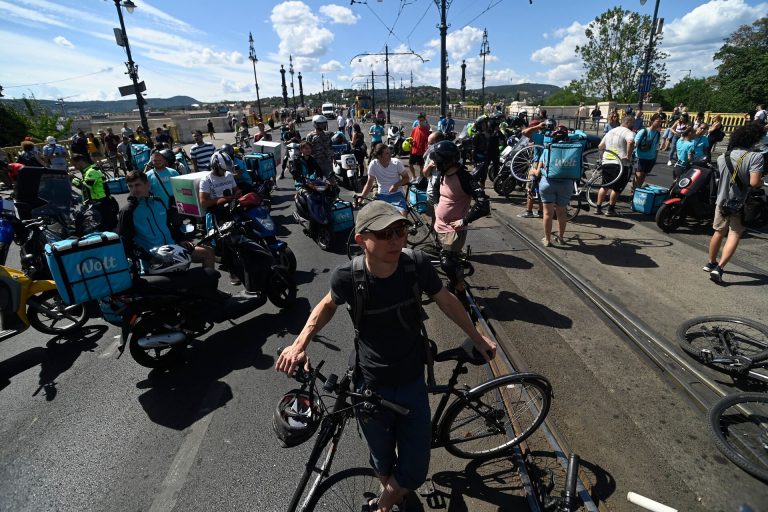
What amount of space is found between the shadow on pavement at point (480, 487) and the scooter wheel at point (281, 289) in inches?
122

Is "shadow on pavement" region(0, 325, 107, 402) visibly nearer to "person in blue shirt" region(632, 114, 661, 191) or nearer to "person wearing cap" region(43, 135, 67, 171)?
"person in blue shirt" region(632, 114, 661, 191)

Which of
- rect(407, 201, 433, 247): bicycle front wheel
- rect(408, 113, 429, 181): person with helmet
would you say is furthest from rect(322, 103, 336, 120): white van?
rect(407, 201, 433, 247): bicycle front wheel

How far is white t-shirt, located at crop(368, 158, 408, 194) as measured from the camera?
6137 millimetres

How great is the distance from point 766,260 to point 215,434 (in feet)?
25.9

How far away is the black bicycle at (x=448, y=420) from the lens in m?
2.08

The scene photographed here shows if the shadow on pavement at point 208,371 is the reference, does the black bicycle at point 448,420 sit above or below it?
above

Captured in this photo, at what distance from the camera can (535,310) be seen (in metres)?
4.82

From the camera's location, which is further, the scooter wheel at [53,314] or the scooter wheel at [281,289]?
the scooter wheel at [281,289]

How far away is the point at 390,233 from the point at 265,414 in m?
2.42

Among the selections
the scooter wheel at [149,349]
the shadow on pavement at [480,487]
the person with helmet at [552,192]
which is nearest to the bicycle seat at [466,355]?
the shadow on pavement at [480,487]

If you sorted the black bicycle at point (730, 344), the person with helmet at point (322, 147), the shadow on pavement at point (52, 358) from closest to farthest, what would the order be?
the black bicycle at point (730, 344)
the shadow on pavement at point (52, 358)
the person with helmet at point (322, 147)

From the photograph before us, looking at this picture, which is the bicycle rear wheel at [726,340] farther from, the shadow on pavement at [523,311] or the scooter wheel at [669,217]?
the scooter wheel at [669,217]

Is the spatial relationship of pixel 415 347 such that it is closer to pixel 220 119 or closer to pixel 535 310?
pixel 535 310

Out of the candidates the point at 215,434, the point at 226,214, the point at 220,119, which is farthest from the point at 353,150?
the point at 220,119
